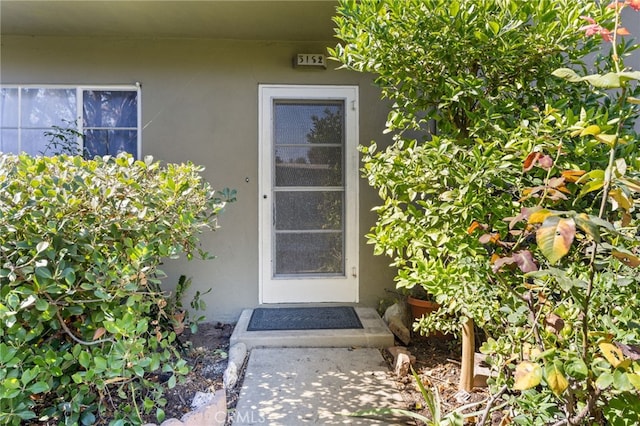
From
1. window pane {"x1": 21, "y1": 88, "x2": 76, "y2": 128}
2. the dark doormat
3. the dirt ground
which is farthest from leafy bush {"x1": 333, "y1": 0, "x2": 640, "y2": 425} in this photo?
window pane {"x1": 21, "y1": 88, "x2": 76, "y2": 128}

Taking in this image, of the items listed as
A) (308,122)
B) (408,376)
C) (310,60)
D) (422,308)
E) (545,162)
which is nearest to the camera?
(545,162)

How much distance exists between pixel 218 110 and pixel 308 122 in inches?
34.4

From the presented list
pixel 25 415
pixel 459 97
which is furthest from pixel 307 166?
pixel 25 415

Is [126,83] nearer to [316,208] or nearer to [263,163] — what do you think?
[263,163]

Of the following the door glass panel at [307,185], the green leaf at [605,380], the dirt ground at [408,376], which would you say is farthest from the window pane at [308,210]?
the green leaf at [605,380]

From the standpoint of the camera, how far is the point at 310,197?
338cm

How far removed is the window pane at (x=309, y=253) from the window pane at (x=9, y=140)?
2635mm

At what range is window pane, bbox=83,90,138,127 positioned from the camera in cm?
328

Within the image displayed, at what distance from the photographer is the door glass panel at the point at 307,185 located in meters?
3.35

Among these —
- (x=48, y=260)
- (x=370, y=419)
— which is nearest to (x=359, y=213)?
(x=370, y=419)

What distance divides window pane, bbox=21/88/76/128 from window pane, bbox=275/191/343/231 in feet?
7.03

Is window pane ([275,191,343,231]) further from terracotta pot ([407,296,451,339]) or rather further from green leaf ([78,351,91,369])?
green leaf ([78,351,91,369])

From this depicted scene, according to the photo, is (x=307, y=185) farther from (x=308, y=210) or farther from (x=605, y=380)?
(x=605, y=380)

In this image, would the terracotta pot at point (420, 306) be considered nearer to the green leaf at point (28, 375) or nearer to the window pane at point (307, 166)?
the window pane at point (307, 166)
